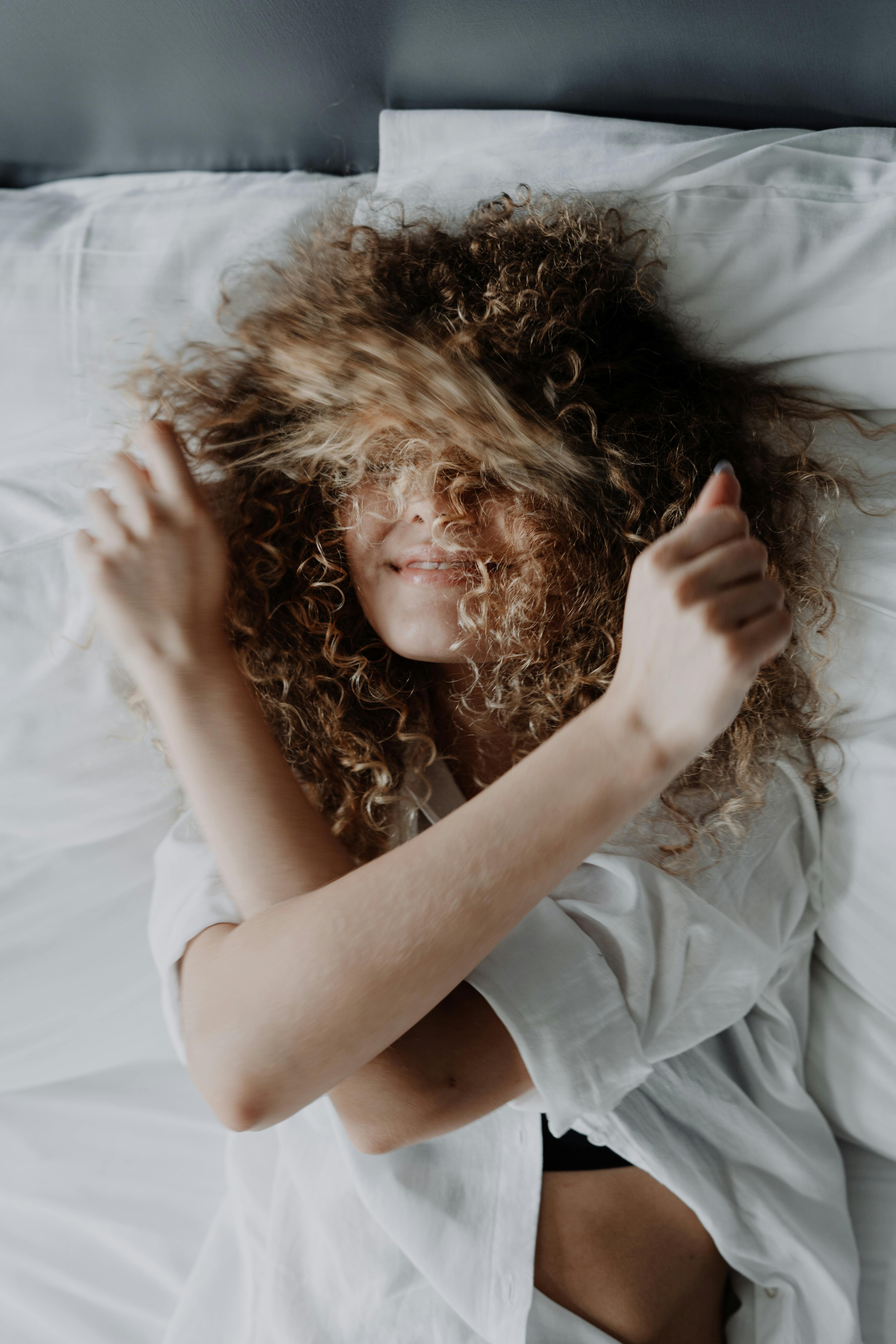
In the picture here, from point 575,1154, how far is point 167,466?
730mm

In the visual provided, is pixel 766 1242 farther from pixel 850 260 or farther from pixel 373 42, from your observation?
pixel 373 42

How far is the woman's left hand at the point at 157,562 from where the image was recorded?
0.68 m

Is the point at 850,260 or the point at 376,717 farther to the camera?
the point at 376,717

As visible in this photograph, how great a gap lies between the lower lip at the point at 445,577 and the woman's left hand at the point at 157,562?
0.52 feet

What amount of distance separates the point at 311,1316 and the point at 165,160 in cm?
121

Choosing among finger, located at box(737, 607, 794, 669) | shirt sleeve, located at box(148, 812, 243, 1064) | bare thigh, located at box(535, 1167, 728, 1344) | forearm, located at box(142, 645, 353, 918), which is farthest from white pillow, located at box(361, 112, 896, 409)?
bare thigh, located at box(535, 1167, 728, 1344)

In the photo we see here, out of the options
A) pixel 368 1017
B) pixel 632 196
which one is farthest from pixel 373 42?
pixel 368 1017

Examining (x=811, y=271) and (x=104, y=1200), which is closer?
(x=811, y=271)

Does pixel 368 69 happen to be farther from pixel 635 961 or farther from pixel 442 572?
pixel 635 961

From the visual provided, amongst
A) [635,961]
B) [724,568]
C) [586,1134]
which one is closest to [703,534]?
[724,568]

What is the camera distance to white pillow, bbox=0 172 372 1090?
948mm

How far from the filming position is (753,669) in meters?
0.57

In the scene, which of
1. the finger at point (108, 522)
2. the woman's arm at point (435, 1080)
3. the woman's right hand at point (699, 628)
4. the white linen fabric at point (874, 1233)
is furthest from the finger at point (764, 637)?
the white linen fabric at point (874, 1233)

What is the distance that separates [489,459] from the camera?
0.75 m
